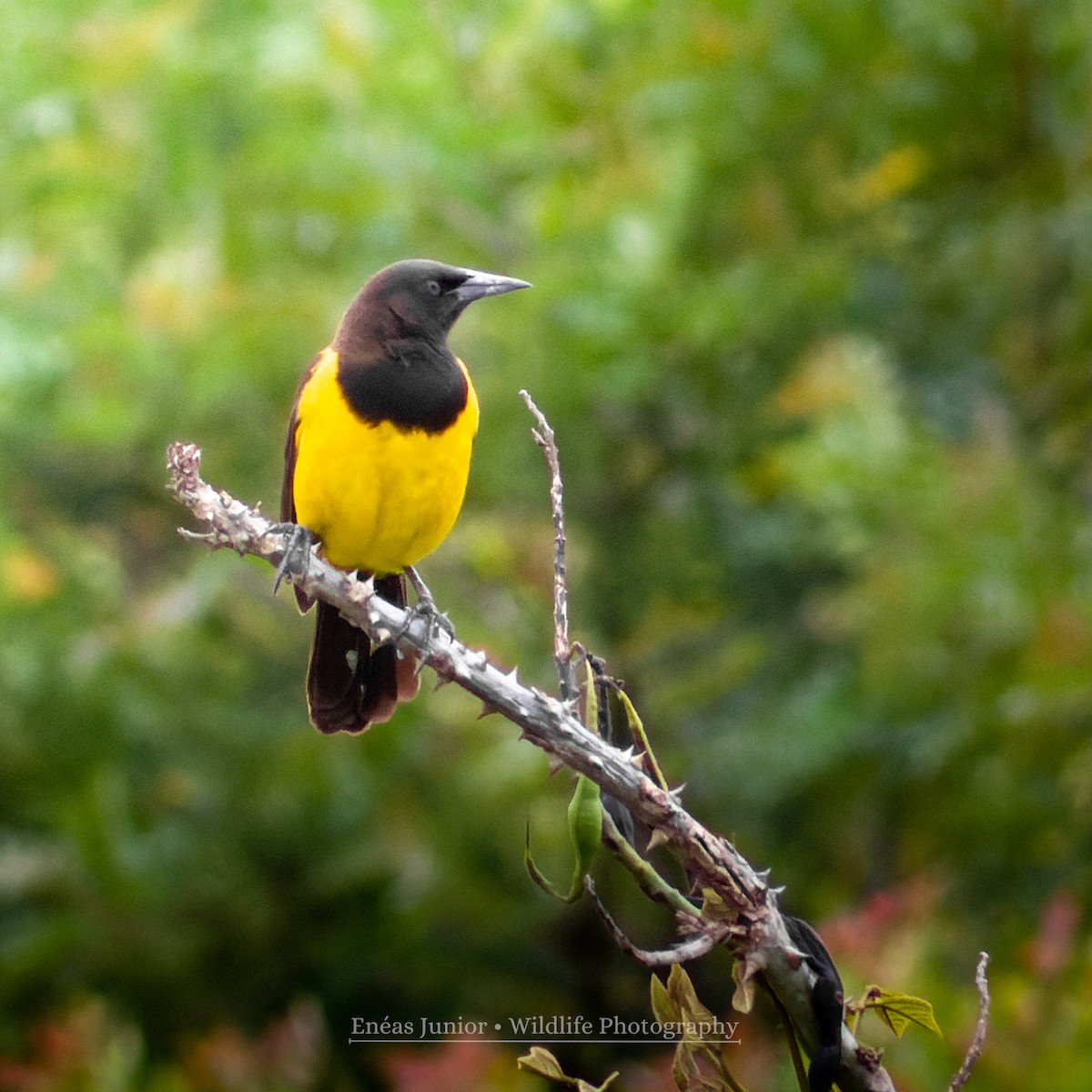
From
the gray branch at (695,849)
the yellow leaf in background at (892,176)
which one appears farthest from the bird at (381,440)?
the yellow leaf in background at (892,176)

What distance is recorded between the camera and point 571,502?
530cm

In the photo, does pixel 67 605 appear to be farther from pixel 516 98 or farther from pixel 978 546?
pixel 978 546

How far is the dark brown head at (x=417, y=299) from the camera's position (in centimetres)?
342

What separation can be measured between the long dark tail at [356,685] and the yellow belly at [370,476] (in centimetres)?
30

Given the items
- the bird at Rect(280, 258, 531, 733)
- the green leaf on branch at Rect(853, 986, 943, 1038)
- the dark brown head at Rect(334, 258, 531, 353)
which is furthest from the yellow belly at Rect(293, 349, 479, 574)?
the green leaf on branch at Rect(853, 986, 943, 1038)

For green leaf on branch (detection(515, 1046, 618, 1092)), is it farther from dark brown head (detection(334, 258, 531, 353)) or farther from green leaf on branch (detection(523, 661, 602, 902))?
dark brown head (detection(334, 258, 531, 353))

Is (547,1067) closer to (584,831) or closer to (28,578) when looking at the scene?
(584,831)

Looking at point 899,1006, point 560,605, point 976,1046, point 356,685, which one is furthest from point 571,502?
point 976,1046

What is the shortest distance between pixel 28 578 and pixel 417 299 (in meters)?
2.80

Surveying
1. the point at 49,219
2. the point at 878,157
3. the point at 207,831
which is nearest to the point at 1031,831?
the point at 878,157

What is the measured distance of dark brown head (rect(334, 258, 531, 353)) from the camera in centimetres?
342

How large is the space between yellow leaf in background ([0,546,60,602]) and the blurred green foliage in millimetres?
37

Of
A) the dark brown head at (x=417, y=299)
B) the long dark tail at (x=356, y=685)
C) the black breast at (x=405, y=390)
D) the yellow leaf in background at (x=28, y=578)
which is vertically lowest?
the long dark tail at (x=356, y=685)

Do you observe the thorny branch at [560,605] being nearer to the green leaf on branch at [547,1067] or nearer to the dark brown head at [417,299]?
the green leaf on branch at [547,1067]
